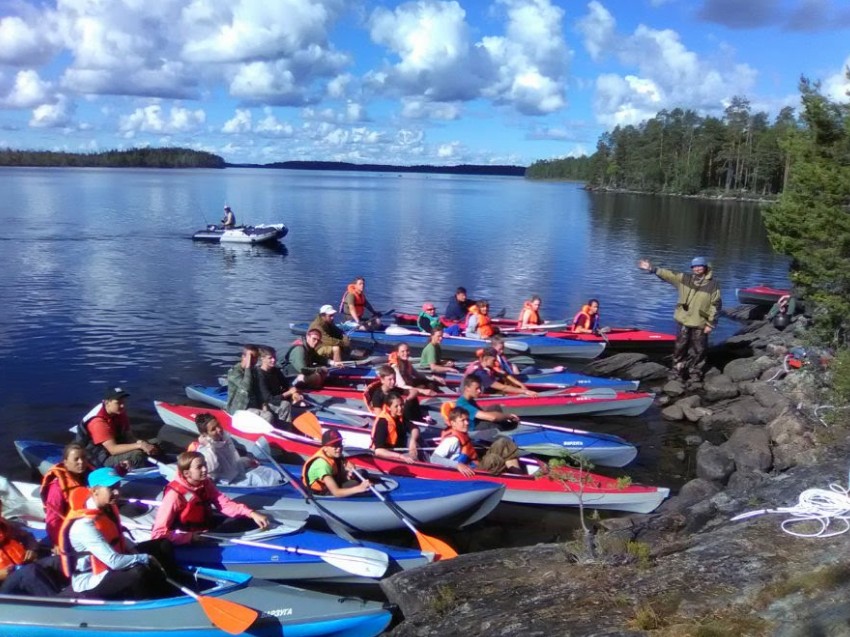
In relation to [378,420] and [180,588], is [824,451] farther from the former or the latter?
[180,588]

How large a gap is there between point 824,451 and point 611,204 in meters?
78.0

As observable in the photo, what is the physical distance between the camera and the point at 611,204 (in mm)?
84938

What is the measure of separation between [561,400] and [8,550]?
956cm

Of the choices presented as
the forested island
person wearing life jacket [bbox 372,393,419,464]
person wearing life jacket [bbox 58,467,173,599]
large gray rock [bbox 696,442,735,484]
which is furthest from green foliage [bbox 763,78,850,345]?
the forested island

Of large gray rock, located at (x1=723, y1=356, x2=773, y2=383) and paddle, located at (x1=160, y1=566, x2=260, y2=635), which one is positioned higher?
large gray rock, located at (x1=723, y1=356, x2=773, y2=383)

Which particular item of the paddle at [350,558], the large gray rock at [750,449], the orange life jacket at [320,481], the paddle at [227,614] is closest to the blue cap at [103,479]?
the paddle at [227,614]

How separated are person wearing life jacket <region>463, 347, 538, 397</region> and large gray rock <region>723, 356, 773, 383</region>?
519cm

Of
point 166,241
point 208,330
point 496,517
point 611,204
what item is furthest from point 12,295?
point 611,204

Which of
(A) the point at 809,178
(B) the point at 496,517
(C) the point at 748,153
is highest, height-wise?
(C) the point at 748,153

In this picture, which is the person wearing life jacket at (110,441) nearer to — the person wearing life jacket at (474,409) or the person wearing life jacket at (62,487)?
the person wearing life jacket at (62,487)

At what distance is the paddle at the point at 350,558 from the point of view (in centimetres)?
824

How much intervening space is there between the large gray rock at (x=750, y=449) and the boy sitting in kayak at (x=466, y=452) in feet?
11.8

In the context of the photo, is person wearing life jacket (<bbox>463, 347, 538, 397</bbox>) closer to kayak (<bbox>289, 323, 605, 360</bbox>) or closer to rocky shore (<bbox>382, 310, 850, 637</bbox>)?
kayak (<bbox>289, 323, 605, 360</bbox>)

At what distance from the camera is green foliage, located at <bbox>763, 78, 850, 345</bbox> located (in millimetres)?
13242
